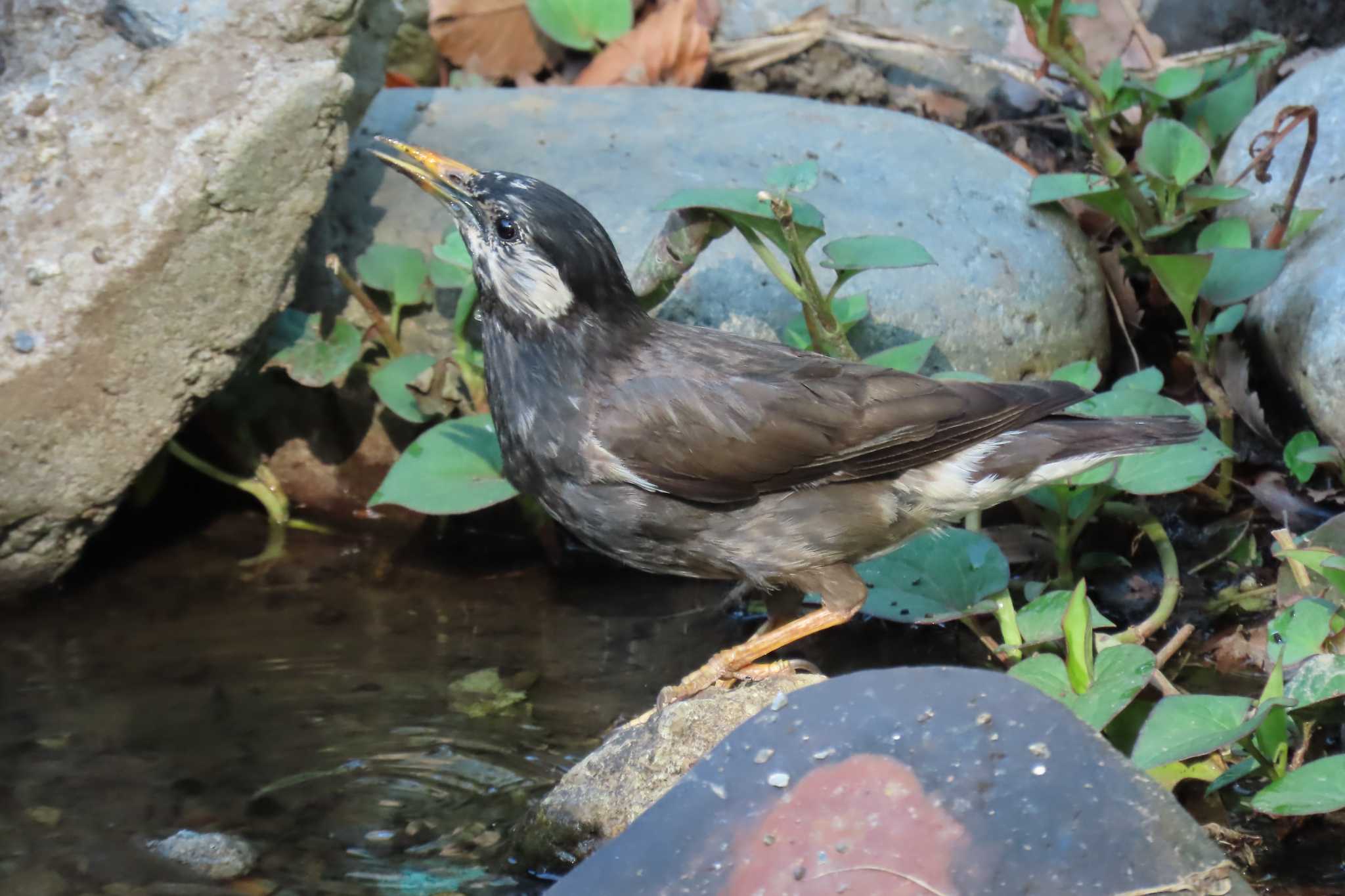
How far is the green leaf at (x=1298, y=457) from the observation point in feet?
16.7

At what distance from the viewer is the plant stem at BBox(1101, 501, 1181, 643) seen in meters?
4.70

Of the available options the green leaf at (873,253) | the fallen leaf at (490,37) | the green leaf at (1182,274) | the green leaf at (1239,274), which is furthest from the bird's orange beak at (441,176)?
the fallen leaf at (490,37)

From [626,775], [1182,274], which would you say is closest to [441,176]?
[626,775]

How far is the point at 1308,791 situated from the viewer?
348cm

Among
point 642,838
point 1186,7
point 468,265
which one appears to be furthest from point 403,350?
point 1186,7

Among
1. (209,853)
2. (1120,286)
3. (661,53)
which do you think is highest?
(661,53)

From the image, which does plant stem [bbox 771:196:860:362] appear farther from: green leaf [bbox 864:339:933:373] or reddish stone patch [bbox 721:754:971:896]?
reddish stone patch [bbox 721:754:971:896]

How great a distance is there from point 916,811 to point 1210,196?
11.9ft

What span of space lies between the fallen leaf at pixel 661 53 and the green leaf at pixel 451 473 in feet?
9.54

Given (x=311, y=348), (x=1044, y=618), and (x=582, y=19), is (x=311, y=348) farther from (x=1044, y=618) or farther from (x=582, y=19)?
(x=1044, y=618)

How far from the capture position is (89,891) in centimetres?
390

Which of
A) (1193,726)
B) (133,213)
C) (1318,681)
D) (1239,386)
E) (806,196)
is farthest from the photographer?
(806,196)

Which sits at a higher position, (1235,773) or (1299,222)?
(1299,222)

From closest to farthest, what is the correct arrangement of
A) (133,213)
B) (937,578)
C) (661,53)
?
(937,578) → (133,213) → (661,53)
